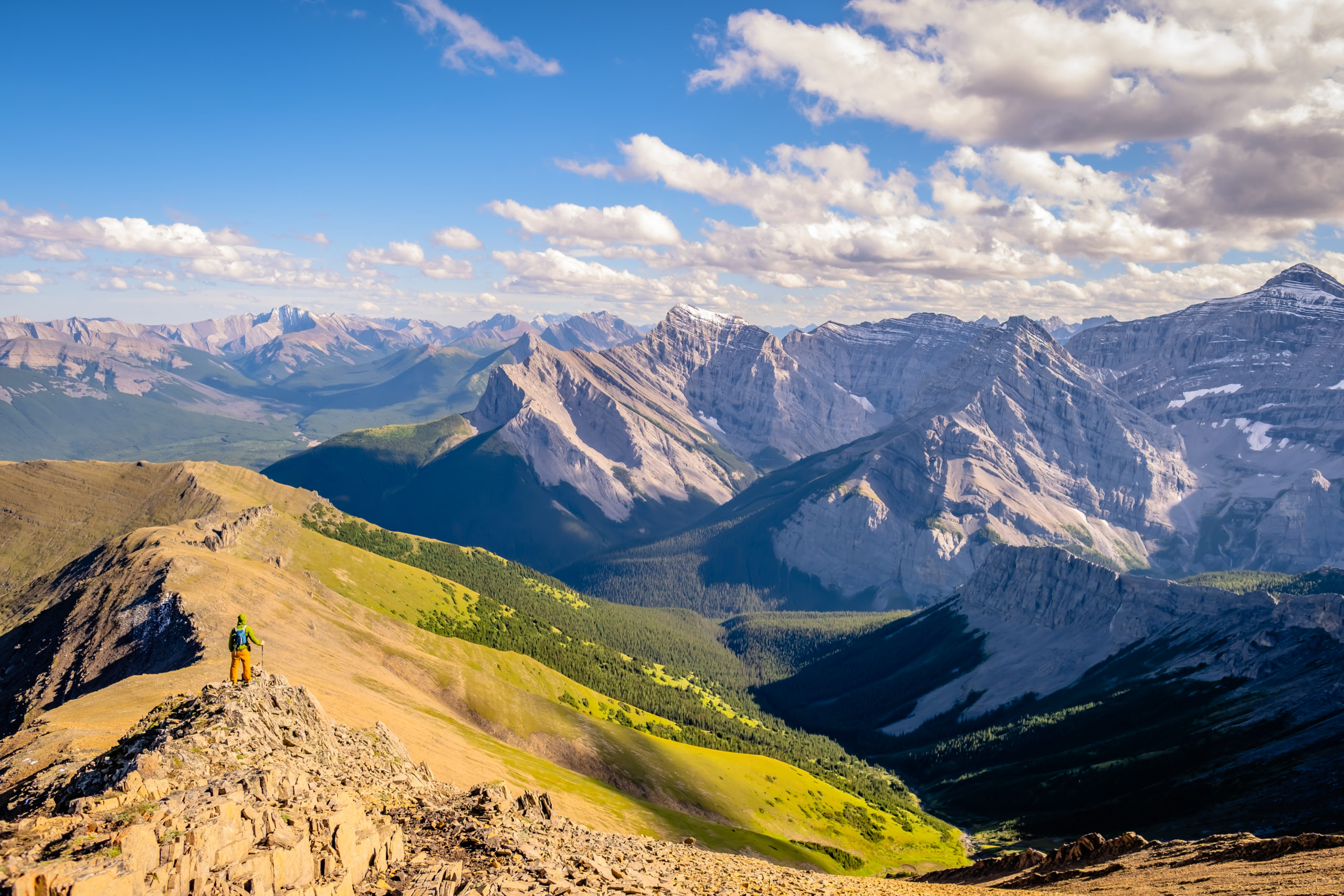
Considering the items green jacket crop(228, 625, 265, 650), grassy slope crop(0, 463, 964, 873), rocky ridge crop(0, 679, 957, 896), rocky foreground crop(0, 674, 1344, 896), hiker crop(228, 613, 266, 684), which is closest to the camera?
rocky ridge crop(0, 679, 957, 896)

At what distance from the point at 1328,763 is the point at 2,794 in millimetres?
165168

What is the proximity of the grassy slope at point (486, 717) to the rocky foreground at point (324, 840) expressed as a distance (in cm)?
3255

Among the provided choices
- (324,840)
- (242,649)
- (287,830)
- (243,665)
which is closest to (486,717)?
(243,665)

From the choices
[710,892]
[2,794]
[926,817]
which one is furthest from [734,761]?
[2,794]

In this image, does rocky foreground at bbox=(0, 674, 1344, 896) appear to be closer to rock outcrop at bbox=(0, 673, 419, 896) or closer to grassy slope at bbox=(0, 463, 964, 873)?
rock outcrop at bbox=(0, 673, 419, 896)

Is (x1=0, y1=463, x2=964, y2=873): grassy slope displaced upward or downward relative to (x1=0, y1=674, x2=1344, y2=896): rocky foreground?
downward

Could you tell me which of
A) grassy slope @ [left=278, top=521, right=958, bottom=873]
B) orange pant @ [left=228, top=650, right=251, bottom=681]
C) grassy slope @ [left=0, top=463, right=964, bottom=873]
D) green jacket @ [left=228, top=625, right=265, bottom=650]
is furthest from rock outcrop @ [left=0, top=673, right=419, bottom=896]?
grassy slope @ [left=278, top=521, right=958, bottom=873]

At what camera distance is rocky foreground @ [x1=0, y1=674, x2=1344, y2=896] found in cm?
2986

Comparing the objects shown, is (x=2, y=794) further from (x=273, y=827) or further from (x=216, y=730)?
(x=273, y=827)

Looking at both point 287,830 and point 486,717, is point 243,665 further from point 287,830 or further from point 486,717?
point 486,717

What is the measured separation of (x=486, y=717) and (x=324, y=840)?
102 m

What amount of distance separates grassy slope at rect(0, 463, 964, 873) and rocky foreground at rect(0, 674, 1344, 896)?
3255 centimetres

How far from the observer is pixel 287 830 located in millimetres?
34312

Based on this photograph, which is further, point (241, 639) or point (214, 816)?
point (241, 639)
